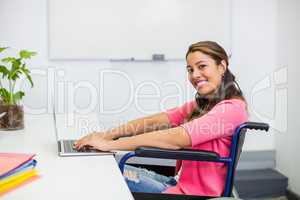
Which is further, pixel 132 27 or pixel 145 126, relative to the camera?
pixel 132 27

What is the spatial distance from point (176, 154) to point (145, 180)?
9.2 inches

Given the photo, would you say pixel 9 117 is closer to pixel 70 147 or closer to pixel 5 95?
pixel 5 95

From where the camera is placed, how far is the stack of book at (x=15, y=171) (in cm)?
115

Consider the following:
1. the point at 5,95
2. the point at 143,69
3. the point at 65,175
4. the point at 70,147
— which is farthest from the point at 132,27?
the point at 65,175

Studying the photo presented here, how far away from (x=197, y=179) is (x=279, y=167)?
1.65m

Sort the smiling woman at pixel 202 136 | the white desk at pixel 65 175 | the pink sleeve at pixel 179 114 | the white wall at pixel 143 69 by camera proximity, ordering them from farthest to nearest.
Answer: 1. the white wall at pixel 143 69
2. the pink sleeve at pixel 179 114
3. the smiling woman at pixel 202 136
4. the white desk at pixel 65 175

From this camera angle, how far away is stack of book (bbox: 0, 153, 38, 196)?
1146mm

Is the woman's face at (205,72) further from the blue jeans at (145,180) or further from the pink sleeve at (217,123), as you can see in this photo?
the blue jeans at (145,180)

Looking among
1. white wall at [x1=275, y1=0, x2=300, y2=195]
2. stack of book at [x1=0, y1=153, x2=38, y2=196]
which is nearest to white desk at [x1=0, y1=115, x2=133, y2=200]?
stack of book at [x1=0, y1=153, x2=38, y2=196]

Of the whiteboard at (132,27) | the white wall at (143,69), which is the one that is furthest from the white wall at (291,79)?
the whiteboard at (132,27)

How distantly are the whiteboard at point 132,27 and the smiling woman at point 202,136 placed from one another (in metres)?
1.11

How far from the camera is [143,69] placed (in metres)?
2.88

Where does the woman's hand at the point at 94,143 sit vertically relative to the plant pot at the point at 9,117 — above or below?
below

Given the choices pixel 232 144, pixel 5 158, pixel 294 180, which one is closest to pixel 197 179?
pixel 232 144
